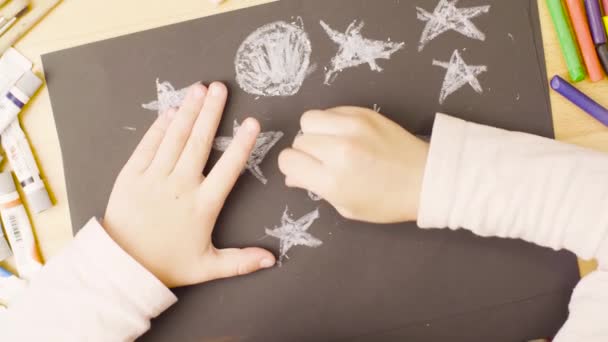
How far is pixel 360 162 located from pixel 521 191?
0.15 m

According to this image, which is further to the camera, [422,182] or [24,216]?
[24,216]

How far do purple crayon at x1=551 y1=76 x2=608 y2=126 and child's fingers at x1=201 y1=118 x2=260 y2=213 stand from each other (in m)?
0.32

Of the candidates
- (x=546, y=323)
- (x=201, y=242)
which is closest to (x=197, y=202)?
(x=201, y=242)

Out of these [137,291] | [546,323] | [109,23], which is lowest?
[546,323]

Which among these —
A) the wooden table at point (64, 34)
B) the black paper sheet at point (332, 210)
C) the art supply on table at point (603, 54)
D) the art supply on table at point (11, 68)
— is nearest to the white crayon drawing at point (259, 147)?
the black paper sheet at point (332, 210)

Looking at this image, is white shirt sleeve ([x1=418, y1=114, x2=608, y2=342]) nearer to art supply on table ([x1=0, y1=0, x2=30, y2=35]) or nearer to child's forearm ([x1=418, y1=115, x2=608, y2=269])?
child's forearm ([x1=418, y1=115, x2=608, y2=269])

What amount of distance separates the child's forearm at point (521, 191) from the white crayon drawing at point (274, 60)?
0.58ft

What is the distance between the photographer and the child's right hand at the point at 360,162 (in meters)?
0.51

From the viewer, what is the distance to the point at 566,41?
548 millimetres

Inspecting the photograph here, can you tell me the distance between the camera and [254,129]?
0.56m

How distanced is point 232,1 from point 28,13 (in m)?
0.24

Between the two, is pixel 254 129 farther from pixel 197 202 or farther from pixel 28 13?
pixel 28 13

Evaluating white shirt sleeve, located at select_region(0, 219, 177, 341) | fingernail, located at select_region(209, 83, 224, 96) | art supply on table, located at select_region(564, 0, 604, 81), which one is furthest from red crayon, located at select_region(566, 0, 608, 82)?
white shirt sleeve, located at select_region(0, 219, 177, 341)

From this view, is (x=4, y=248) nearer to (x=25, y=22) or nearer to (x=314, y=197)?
(x=25, y=22)
